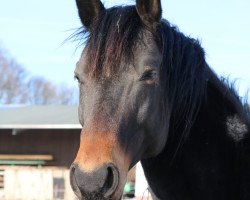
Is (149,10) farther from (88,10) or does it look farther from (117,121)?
(117,121)

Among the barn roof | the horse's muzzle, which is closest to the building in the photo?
the barn roof

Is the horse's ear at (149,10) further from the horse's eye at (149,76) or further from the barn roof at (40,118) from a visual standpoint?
the barn roof at (40,118)

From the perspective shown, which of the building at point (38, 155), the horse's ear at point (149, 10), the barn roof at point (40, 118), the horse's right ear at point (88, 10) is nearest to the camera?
the horse's ear at point (149, 10)

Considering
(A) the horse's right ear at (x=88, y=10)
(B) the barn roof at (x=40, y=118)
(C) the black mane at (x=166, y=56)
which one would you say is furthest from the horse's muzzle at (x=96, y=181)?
(B) the barn roof at (x=40, y=118)

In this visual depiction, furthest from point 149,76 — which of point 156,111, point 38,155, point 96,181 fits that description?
point 38,155

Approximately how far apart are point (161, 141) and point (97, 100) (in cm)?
51

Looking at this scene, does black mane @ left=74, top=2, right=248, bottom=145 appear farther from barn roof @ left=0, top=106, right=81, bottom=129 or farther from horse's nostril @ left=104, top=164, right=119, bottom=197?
barn roof @ left=0, top=106, right=81, bottom=129

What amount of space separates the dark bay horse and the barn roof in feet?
56.4

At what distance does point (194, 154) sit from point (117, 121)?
0.76 m

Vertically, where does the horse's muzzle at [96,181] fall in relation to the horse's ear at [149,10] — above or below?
below

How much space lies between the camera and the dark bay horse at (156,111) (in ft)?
10.5

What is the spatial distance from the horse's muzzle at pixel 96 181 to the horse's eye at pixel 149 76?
2.23ft

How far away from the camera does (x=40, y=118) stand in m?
24.2

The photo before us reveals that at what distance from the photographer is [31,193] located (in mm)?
20156
